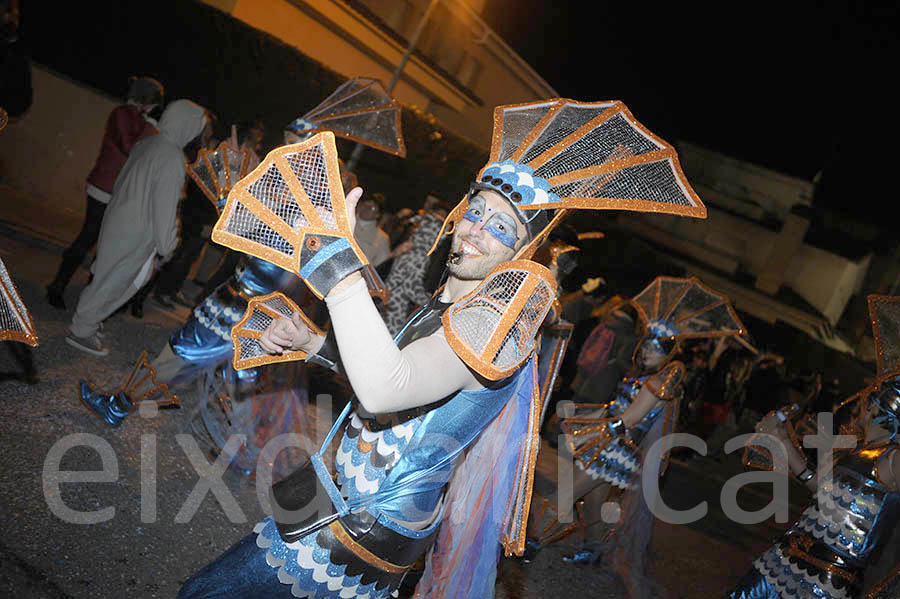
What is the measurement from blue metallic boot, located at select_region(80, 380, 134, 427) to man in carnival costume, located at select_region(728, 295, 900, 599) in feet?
13.4

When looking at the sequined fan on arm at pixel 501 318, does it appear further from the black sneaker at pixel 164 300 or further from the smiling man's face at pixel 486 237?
the black sneaker at pixel 164 300

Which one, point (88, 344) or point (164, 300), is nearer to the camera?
point (88, 344)

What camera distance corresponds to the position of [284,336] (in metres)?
1.92

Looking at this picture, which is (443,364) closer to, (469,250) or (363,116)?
(469,250)

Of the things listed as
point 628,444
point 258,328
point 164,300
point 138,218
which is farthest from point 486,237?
point 164,300

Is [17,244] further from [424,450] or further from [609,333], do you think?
[609,333]

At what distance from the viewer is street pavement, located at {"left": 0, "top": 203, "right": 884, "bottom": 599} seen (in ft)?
8.80

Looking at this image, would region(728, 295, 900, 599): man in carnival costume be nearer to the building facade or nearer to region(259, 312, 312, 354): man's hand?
region(259, 312, 312, 354): man's hand

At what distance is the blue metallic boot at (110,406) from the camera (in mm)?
3826

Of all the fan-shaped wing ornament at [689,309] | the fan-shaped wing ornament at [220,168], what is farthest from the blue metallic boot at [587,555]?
the fan-shaped wing ornament at [220,168]

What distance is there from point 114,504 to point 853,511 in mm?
4127

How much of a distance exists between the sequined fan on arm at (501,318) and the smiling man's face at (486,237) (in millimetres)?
150

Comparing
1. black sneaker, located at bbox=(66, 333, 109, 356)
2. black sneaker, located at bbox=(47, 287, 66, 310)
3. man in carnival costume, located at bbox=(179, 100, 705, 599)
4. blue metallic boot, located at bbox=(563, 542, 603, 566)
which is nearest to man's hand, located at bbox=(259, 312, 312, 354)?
man in carnival costume, located at bbox=(179, 100, 705, 599)

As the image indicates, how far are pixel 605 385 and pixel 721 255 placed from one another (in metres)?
27.6
